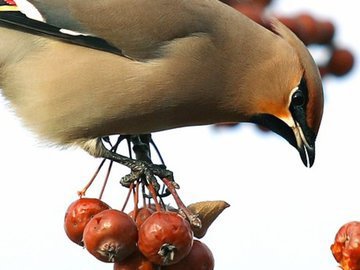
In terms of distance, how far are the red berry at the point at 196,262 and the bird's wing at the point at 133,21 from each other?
108 cm

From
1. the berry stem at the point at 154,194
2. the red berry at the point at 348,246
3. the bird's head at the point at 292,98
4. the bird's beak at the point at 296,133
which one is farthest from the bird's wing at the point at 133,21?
the red berry at the point at 348,246

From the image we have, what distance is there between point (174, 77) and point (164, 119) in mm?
177

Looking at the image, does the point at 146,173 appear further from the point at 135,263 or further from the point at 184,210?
the point at 135,263

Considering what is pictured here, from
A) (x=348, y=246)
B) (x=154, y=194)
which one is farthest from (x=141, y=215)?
(x=348, y=246)

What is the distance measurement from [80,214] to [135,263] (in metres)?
0.27

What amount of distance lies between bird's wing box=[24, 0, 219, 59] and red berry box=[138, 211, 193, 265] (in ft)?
3.54

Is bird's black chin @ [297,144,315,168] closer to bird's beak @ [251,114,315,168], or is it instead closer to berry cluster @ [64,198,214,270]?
bird's beak @ [251,114,315,168]

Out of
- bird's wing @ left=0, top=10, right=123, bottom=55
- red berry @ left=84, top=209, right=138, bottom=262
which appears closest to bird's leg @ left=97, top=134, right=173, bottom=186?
red berry @ left=84, top=209, right=138, bottom=262

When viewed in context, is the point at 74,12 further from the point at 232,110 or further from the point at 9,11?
the point at 232,110

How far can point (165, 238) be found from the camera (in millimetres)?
2857

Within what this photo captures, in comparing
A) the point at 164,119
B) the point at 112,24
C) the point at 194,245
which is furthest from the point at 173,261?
the point at 112,24

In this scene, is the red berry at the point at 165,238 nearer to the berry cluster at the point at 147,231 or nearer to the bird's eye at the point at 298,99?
the berry cluster at the point at 147,231

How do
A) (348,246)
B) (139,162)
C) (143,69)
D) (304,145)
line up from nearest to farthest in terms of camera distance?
(348,246) → (139,162) → (304,145) → (143,69)

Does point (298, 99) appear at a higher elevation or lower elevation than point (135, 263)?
higher
